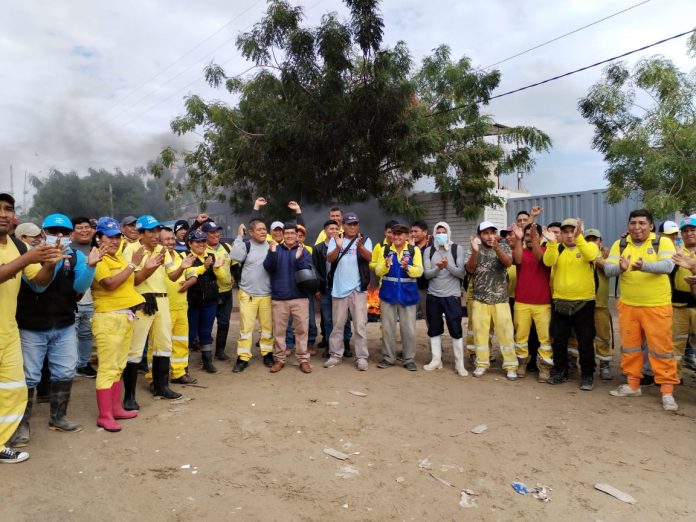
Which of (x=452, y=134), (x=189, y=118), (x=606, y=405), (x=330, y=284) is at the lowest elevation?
(x=606, y=405)

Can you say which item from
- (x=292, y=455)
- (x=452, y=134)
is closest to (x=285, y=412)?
(x=292, y=455)

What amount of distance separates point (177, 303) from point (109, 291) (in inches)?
46.4

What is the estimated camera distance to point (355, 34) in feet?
34.1

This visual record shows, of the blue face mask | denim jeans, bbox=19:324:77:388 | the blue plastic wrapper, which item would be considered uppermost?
the blue face mask

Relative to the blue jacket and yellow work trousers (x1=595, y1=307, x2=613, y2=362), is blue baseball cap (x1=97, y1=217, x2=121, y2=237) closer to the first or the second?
the blue jacket

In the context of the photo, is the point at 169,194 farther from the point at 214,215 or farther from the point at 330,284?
the point at 330,284

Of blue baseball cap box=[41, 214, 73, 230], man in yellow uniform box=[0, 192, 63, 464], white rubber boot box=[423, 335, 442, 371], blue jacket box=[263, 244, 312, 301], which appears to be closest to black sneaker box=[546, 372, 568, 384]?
white rubber boot box=[423, 335, 442, 371]

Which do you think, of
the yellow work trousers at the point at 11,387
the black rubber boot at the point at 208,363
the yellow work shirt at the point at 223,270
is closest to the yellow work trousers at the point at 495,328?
the yellow work shirt at the point at 223,270

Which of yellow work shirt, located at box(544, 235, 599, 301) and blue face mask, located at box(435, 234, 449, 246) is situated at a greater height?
blue face mask, located at box(435, 234, 449, 246)

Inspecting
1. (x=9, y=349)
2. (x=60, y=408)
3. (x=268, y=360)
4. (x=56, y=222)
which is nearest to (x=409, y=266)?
(x=268, y=360)

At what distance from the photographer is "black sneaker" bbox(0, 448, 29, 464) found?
351cm

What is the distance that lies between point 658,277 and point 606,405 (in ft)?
4.56

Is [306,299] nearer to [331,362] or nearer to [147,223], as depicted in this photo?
[331,362]

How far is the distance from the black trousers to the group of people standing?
14 mm
